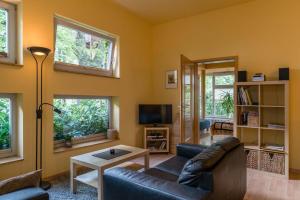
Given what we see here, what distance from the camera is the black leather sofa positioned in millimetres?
1475

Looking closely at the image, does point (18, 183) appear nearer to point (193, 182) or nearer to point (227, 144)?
point (193, 182)

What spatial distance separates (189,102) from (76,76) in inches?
87.5

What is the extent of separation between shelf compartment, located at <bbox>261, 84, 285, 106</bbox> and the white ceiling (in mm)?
1620

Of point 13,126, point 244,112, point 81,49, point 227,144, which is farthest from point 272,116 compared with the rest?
point 13,126

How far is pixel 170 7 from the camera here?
13.3ft

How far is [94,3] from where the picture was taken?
3.61 m

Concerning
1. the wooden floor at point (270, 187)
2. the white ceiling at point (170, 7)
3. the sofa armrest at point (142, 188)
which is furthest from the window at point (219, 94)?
the sofa armrest at point (142, 188)

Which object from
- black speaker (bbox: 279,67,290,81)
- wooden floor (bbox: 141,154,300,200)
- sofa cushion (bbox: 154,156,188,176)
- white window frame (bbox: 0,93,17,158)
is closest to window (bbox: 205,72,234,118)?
black speaker (bbox: 279,67,290,81)

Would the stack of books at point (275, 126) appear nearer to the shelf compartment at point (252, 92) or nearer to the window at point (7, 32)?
the shelf compartment at point (252, 92)

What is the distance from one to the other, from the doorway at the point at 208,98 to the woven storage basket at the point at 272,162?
1.40 m

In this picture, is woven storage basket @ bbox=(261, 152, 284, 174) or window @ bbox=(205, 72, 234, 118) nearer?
woven storage basket @ bbox=(261, 152, 284, 174)

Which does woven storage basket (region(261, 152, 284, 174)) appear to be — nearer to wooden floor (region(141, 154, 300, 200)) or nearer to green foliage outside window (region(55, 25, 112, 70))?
wooden floor (region(141, 154, 300, 200))

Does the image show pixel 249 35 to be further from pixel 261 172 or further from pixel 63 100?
pixel 63 100

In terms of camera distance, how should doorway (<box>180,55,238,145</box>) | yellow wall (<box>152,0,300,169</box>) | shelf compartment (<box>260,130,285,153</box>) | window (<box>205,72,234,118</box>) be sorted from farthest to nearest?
window (<box>205,72,234,118</box>) → doorway (<box>180,55,238,145</box>) → shelf compartment (<box>260,130,285,153</box>) → yellow wall (<box>152,0,300,169</box>)
